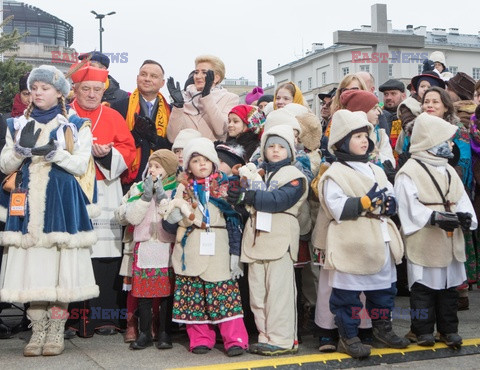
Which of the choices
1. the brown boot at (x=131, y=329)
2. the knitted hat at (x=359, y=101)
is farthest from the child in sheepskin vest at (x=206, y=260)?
the knitted hat at (x=359, y=101)

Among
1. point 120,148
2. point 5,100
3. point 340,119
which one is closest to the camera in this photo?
point 340,119

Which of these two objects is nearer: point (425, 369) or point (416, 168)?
point (425, 369)

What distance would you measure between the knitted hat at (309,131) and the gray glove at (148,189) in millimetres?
1423

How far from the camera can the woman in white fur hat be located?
510cm

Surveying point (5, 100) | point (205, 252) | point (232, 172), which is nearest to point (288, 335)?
point (205, 252)

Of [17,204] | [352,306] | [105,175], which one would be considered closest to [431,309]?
[352,306]

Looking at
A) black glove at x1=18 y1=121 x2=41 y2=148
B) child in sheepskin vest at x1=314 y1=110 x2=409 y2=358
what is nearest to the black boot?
child in sheepskin vest at x1=314 y1=110 x2=409 y2=358

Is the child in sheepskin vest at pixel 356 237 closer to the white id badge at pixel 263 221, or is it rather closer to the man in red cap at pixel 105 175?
the white id badge at pixel 263 221

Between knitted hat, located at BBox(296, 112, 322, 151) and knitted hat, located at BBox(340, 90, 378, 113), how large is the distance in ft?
1.02

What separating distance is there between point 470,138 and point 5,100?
22.8 m

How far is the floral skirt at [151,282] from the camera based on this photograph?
5.37 metres

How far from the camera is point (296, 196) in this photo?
5.18 meters

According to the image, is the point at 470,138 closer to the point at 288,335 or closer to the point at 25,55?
the point at 288,335

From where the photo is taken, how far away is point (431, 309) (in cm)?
525
